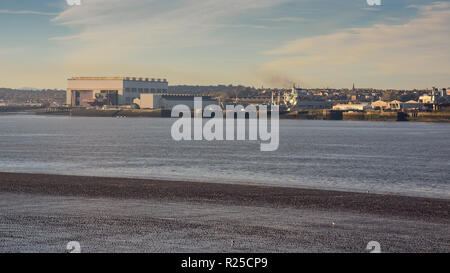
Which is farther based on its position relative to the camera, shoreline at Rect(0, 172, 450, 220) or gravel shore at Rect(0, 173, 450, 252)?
shoreline at Rect(0, 172, 450, 220)

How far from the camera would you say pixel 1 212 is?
64.7 ft

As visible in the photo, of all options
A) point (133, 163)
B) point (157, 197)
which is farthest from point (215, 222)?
point (133, 163)

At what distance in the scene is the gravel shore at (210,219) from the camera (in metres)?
15.5

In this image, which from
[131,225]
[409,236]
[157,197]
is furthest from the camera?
[157,197]

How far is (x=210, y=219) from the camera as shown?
19.2 m

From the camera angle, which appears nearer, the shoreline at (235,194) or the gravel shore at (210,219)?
the gravel shore at (210,219)

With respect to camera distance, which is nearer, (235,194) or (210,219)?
(210,219)

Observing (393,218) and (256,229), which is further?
(393,218)

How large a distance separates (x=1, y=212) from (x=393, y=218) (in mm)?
12591

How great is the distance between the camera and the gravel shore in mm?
15539

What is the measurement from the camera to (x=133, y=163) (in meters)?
43.4

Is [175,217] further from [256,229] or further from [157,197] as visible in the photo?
[157,197]
